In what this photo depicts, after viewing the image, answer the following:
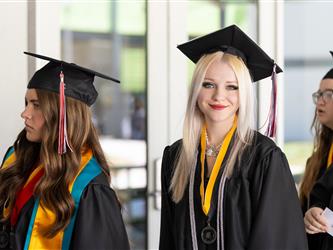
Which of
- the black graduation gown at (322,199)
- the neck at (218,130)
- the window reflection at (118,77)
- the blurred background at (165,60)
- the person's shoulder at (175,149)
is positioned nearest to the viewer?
the neck at (218,130)

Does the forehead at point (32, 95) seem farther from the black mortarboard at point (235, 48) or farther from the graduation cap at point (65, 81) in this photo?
the black mortarboard at point (235, 48)

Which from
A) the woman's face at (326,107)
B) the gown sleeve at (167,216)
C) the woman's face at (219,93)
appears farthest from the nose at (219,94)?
the woman's face at (326,107)

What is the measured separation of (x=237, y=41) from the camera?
1998 mm

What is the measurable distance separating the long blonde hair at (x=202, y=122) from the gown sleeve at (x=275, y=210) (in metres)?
0.12

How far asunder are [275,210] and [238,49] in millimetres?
621

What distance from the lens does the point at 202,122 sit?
2.08 metres

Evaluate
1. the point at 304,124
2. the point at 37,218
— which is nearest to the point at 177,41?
the point at 304,124

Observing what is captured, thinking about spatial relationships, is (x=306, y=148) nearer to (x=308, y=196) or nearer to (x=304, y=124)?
(x=304, y=124)

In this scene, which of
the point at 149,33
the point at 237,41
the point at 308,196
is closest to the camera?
the point at 237,41

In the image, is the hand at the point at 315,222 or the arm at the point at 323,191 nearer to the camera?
the hand at the point at 315,222

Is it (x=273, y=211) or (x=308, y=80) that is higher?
(x=308, y=80)

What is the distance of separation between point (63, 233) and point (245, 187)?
0.66m

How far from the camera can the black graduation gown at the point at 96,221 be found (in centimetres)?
177

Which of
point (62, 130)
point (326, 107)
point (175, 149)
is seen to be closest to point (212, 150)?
point (175, 149)
